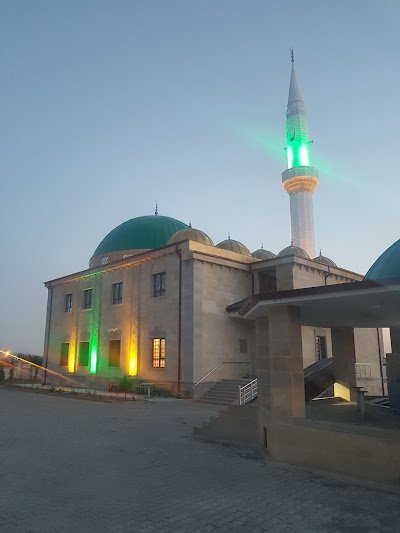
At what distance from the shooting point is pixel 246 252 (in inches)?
1296

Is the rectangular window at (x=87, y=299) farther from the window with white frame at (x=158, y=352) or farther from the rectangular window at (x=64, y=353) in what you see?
the window with white frame at (x=158, y=352)

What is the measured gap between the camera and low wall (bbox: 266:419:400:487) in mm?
7234

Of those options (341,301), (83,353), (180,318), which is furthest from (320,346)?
(341,301)

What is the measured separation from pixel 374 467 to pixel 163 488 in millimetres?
3819

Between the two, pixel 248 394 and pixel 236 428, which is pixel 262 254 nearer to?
pixel 248 394

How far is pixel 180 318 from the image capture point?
2470 centimetres

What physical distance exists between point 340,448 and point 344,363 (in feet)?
24.9

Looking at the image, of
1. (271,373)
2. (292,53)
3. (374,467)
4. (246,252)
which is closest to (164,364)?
(246,252)

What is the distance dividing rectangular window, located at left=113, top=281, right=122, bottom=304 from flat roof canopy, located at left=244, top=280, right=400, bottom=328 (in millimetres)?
20632

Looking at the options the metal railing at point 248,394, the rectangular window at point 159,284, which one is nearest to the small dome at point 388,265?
the metal railing at point 248,394

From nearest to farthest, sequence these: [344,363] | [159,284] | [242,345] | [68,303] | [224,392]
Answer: [344,363], [224,392], [242,345], [159,284], [68,303]

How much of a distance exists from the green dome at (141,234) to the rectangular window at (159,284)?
9.65 meters

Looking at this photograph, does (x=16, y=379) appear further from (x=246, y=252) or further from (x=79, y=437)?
(x=79, y=437)

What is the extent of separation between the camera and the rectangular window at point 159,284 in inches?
1053
